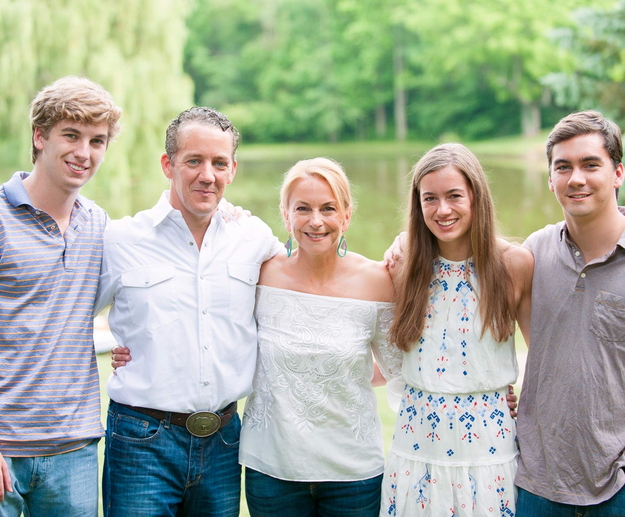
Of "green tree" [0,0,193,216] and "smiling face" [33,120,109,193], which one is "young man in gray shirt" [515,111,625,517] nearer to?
"smiling face" [33,120,109,193]

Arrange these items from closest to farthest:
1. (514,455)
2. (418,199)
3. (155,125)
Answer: (514,455) < (418,199) < (155,125)

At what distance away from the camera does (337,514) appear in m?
2.55

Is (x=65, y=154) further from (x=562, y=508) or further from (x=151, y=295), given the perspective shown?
(x=562, y=508)

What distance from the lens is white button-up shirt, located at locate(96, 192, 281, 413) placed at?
2.49m

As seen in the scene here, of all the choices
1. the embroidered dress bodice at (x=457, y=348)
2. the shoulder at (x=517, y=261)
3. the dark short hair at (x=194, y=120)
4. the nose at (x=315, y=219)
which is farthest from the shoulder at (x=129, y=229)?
the shoulder at (x=517, y=261)

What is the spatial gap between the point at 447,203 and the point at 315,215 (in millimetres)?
473

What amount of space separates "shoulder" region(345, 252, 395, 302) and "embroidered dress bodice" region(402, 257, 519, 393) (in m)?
0.18

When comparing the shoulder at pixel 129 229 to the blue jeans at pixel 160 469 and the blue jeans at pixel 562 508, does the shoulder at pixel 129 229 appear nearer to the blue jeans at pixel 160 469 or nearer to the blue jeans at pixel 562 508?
the blue jeans at pixel 160 469

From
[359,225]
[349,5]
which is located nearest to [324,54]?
[349,5]

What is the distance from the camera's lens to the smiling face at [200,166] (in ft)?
8.41

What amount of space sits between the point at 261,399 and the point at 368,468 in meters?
0.46

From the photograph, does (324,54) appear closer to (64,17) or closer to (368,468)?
(64,17)

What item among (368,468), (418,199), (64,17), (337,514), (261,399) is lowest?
(337,514)

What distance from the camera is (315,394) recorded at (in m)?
2.53
